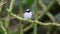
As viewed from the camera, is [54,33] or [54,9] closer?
[54,33]

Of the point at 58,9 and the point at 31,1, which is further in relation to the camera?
the point at 58,9

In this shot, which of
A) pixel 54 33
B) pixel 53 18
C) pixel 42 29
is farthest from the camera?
pixel 42 29

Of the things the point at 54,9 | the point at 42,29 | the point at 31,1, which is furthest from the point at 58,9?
the point at 31,1

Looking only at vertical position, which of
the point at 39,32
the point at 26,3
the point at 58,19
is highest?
the point at 26,3

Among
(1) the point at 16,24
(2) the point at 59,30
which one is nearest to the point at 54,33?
(2) the point at 59,30

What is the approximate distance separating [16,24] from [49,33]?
420 millimetres

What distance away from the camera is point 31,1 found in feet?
7.62

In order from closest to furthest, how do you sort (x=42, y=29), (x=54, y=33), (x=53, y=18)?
(x=53, y=18) < (x=54, y=33) < (x=42, y=29)

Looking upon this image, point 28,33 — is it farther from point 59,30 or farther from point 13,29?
point 59,30

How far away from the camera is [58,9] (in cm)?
265

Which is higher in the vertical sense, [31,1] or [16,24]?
[31,1]

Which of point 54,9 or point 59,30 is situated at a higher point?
point 54,9

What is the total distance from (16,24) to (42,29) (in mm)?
332

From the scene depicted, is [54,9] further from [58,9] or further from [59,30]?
[59,30]
